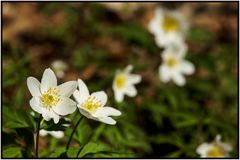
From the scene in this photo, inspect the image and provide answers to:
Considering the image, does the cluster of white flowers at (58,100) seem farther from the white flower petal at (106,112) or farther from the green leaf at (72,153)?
the green leaf at (72,153)

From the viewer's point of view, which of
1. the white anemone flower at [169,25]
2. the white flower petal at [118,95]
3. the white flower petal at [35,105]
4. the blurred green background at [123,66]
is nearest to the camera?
the white flower petal at [35,105]

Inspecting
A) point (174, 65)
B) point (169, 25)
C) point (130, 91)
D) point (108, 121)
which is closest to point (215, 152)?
point (130, 91)

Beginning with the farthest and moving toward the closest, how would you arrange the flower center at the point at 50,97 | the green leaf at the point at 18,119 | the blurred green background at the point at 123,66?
the blurred green background at the point at 123,66 < the green leaf at the point at 18,119 < the flower center at the point at 50,97

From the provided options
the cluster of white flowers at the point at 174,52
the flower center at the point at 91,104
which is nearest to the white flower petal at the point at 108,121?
the flower center at the point at 91,104

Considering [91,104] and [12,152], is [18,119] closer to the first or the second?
[12,152]

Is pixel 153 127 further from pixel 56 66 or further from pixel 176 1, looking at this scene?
pixel 176 1

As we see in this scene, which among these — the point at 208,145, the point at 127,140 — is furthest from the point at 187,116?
the point at 127,140

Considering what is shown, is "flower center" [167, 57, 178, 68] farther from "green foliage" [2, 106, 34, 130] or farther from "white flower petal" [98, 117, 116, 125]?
"white flower petal" [98, 117, 116, 125]

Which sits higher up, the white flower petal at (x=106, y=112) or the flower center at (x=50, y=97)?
the flower center at (x=50, y=97)
